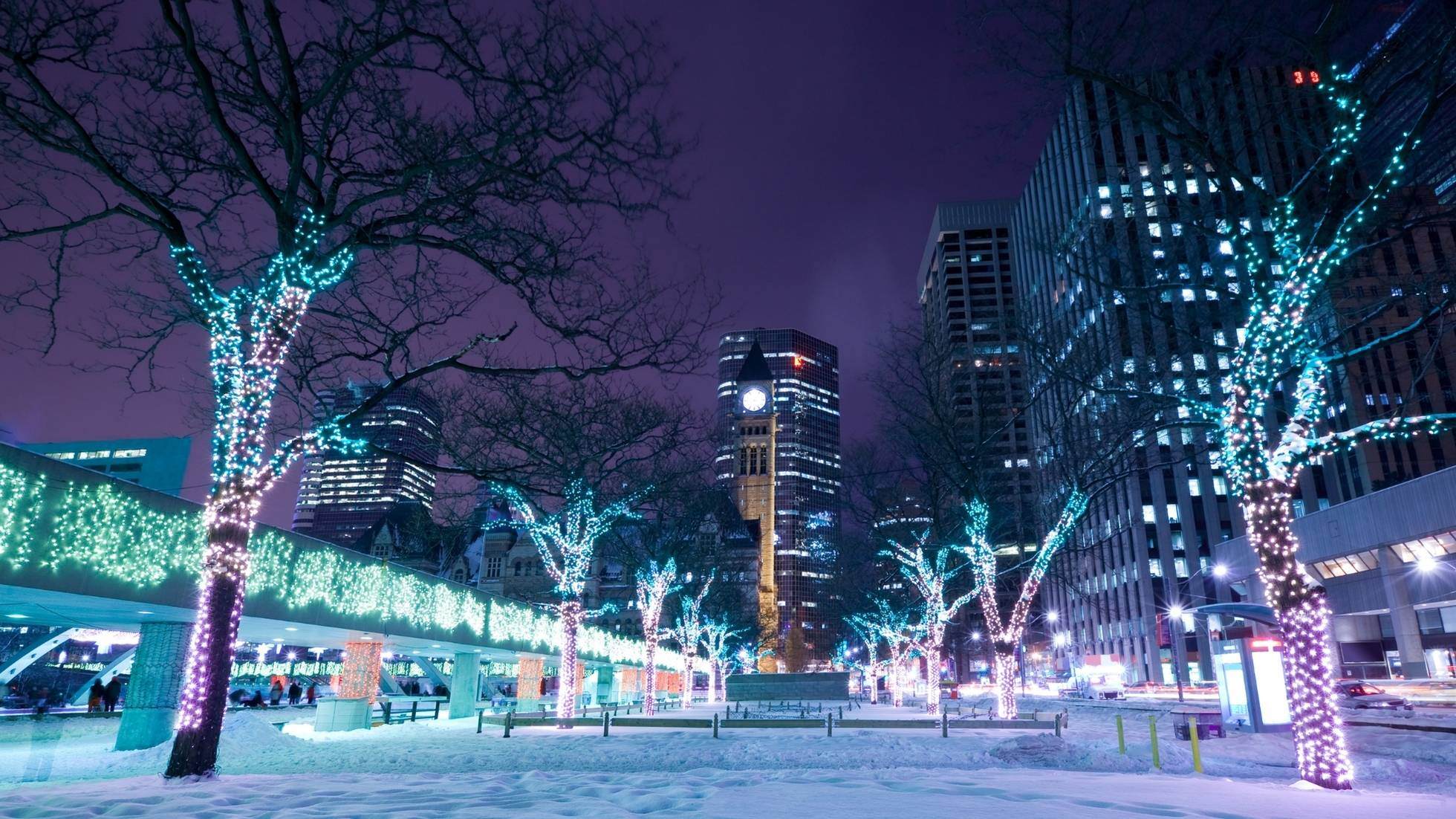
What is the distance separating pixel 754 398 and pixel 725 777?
479 feet

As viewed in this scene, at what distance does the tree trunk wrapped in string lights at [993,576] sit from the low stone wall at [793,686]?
2697cm

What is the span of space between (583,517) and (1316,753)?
22605mm

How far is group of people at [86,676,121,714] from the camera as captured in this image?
108ft

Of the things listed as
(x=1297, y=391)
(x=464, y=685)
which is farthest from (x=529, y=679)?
(x=1297, y=391)

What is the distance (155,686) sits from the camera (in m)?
18.8

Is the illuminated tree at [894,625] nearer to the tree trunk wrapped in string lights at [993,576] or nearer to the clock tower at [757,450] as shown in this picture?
the tree trunk wrapped in string lights at [993,576]

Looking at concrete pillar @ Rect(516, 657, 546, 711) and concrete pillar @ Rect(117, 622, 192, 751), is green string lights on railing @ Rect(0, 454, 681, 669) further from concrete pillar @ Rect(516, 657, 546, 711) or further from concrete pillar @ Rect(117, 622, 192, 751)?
concrete pillar @ Rect(516, 657, 546, 711)

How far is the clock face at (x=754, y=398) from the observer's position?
157000 millimetres

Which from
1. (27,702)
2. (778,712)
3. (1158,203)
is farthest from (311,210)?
(27,702)

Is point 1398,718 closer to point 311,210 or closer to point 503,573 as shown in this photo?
point 311,210

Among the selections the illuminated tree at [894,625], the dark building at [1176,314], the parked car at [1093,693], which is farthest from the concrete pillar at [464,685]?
the parked car at [1093,693]

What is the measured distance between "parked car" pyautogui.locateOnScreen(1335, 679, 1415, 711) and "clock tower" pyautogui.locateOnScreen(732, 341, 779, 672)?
114 meters

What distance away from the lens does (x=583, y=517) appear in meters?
28.7

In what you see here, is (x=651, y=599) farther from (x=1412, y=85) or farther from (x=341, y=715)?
(x=1412, y=85)
